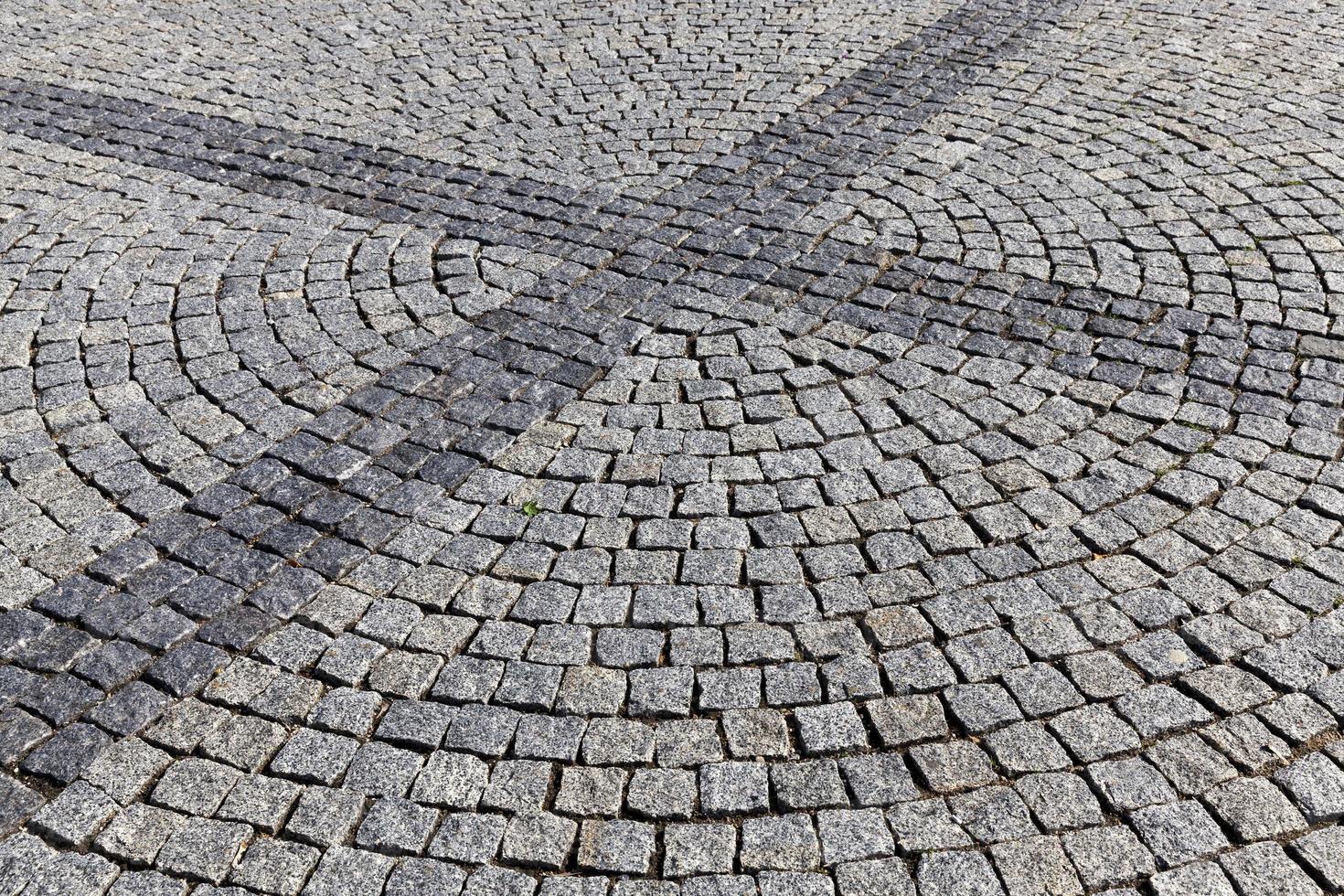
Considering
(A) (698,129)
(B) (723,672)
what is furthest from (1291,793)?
(A) (698,129)

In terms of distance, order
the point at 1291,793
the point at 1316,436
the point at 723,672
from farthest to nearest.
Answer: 1. the point at 1316,436
2. the point at 723,672
3. the point at 1291,793

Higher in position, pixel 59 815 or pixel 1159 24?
pixel 1159 24

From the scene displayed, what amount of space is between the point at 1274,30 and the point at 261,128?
7.12 m

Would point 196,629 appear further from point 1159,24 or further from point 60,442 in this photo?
point 1159,24

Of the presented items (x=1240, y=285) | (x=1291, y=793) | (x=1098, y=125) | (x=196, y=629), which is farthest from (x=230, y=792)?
(x=1098, y=125)

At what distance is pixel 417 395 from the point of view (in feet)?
16.9

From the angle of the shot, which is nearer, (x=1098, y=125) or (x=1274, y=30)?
(x=1098, y=125)

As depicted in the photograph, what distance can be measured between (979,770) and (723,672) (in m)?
0.84

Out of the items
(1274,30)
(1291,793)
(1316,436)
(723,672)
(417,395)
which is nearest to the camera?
(1291,793)

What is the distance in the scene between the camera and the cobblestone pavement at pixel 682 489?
342 centimetres

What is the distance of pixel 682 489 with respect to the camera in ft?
15.1

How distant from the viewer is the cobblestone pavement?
135 inches

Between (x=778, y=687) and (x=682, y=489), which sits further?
(x=682, y=489)

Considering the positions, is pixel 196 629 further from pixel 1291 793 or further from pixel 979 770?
pixel 1291 793
